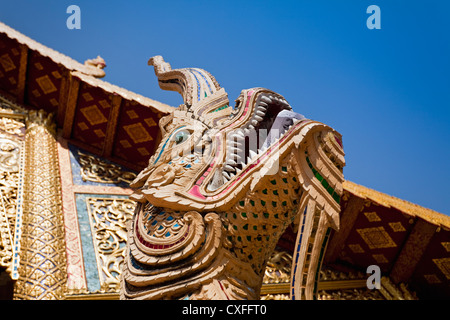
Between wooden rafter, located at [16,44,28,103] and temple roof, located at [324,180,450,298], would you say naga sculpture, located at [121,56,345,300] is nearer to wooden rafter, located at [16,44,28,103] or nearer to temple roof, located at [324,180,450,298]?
temple roof, located at [324,180,450,298]

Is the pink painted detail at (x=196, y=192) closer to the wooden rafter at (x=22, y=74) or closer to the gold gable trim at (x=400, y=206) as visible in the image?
the gold gable trim at (x=400, y=206)

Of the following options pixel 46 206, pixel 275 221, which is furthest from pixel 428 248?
pixel 46 206

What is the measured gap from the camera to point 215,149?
7.99 feet

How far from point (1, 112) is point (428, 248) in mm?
3796

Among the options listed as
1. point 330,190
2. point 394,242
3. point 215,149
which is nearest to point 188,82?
point 215,149

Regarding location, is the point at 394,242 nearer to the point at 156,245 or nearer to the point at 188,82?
the point at 188,82

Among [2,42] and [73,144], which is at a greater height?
[2,42]

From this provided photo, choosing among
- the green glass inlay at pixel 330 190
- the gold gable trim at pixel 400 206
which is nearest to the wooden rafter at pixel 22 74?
the gold gable trim at pixel 400 206

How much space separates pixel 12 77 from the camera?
538cm

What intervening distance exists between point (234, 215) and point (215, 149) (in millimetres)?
419
